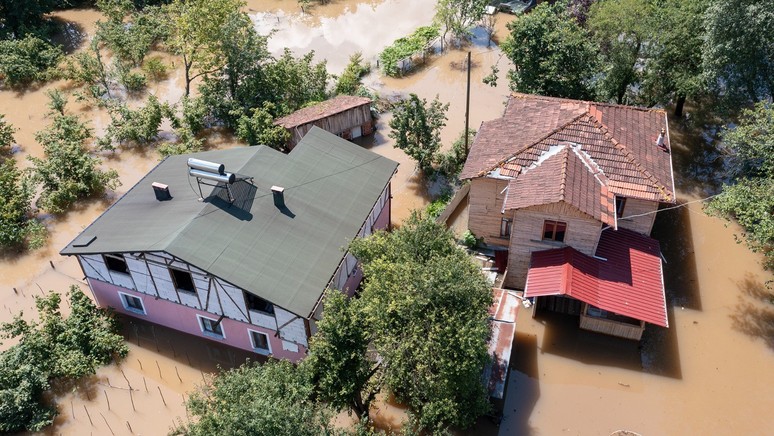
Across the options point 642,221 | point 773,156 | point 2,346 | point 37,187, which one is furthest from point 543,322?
point 37,187

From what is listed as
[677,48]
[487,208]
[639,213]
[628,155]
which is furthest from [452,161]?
[677,48]

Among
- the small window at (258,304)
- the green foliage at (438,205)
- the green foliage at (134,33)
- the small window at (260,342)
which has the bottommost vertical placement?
the small window at (260,342)

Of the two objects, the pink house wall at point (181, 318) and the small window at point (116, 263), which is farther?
the small window at point (116, 263)

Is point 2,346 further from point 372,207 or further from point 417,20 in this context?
point 417,20

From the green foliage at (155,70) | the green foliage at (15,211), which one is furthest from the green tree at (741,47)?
the green foliage at (155,70)

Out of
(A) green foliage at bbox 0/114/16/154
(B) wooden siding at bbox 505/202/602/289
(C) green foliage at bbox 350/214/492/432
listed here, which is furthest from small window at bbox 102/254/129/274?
(A) green foliage at bbox 0/114/16/154

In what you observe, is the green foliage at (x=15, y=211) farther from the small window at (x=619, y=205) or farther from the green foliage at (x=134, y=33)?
the small window at (x=619, y=205)
